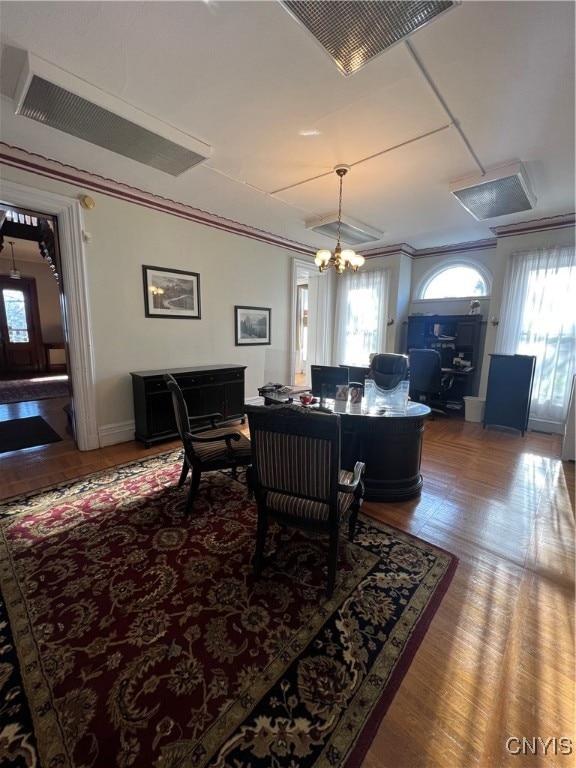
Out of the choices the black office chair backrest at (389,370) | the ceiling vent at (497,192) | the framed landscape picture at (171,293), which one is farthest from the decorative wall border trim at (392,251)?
the framed landscape picture at (171,293)

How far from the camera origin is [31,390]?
6664 millimetres

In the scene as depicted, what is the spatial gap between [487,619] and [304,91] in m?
3.34

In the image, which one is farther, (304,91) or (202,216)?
(202,216)

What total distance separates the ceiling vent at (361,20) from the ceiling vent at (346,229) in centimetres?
273

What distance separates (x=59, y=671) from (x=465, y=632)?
1.86 metres

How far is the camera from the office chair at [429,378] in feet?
16.9

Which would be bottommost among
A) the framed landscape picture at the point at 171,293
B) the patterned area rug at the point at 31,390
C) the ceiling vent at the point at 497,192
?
the patterned area rug at the point at 31,390

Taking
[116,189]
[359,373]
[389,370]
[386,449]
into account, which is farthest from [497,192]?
[116,189]

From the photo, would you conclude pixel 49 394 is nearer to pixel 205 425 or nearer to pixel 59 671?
pixel 205 425

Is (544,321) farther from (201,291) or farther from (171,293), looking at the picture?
(171,293)

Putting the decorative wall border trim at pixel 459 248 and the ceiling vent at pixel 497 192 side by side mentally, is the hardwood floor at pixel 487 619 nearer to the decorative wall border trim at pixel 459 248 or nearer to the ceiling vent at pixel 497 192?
the ceiling vent at pixel 497 192

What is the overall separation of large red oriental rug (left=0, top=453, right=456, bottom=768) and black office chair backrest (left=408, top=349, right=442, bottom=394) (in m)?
3.47

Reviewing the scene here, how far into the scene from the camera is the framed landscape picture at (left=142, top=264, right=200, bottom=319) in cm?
402

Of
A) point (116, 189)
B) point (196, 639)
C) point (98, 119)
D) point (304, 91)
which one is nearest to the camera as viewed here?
point (196, 639)
